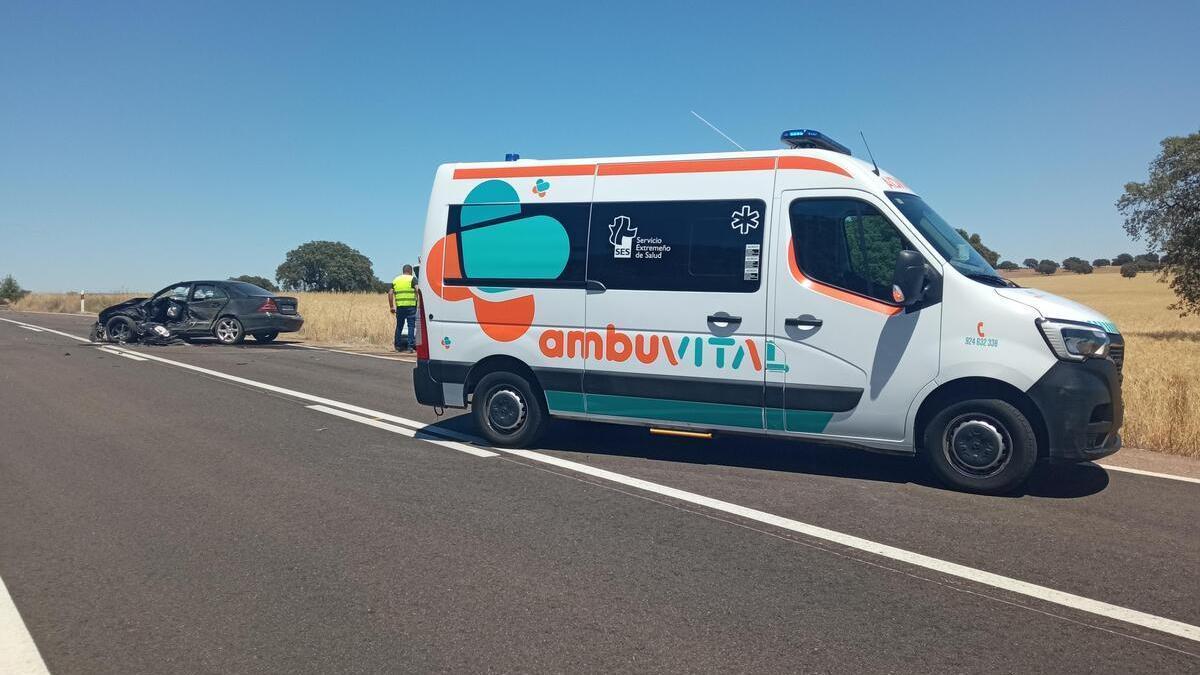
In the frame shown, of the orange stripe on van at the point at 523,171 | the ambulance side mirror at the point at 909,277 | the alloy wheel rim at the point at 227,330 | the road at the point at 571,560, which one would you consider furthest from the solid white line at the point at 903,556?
the alloy wheel rim at the point at 227,330

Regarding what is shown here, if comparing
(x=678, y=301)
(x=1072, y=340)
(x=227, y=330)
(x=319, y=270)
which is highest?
(x=319, y=270)

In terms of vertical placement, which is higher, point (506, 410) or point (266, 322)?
point (266, 322)

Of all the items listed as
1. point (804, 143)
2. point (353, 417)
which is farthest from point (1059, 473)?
point (353, 417)

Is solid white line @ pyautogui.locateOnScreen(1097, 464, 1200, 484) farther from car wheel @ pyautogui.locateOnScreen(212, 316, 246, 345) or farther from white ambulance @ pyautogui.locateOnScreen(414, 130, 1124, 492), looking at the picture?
car wheel @ pyautogui.locateOnScreen(212, 316, 246, 345)

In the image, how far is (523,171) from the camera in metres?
7.12

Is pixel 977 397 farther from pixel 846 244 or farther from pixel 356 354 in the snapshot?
pixel 356 354

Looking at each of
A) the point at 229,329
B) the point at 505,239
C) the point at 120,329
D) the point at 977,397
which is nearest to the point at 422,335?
the point at 505,239

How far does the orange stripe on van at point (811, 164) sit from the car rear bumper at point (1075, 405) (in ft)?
6.41

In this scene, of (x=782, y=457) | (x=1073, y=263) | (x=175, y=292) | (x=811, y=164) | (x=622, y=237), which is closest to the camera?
(x=811, y=164)

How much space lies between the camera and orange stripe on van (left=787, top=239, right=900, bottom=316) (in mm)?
5828

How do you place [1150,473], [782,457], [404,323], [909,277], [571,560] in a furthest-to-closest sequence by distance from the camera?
[404,323], [782,457], [1150,473], [909,277], [571,560]

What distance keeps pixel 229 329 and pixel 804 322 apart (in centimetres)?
1615

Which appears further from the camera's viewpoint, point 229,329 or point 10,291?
point 10,291

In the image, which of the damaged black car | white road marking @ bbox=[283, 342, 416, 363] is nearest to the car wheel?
the damaged black car
